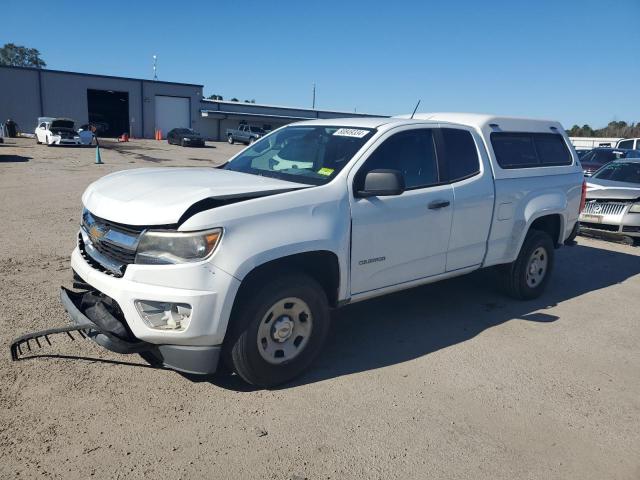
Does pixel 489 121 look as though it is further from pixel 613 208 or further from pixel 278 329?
pixel 613 208

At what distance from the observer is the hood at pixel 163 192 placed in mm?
3225

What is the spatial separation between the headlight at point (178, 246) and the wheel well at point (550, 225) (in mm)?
4124

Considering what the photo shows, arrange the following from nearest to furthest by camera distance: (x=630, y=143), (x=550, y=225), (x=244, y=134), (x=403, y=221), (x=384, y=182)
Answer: (x=384, y=182) < (x=403, y=221) < (x=550, y=225) < (x=630, y=143) < (x=244, y=134)

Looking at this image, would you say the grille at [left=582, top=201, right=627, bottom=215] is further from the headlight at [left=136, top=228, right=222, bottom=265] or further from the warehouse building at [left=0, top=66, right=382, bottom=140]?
the warehouse building at [left=0, top=66, right=382, bottom=140]

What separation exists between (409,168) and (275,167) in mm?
1191

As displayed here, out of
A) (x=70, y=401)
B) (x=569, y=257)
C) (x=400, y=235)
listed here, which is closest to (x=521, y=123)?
(x=400, y=235)

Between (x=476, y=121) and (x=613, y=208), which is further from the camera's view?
(x=613, y=208)

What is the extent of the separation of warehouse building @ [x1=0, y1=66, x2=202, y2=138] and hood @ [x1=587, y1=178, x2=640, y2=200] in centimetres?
4847

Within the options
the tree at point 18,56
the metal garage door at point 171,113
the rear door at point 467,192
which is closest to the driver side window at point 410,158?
the rear door at point 467,192

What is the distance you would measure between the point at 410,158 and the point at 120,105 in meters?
56.4

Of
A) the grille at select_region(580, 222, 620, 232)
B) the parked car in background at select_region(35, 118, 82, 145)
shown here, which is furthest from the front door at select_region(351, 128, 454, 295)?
the parked car in background at select_region(35, 118, 82, 145)

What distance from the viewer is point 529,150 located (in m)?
5.74

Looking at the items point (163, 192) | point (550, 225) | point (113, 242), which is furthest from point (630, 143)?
point (113, 242)

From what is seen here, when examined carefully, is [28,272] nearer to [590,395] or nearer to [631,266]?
[590,395]
